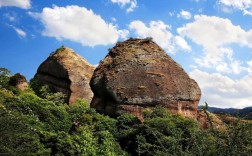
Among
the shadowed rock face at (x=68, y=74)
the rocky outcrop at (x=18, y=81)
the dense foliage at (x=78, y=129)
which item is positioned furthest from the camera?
the shadowed rock face at (x=68, y=74)

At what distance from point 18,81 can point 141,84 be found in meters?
20.6

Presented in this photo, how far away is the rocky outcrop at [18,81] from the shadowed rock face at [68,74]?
24.4ft

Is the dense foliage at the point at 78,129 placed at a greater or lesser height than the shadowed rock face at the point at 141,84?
lesser

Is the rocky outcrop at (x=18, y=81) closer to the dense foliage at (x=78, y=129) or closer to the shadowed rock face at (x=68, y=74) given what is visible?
the shadowed rock face at (x=68, y=74)

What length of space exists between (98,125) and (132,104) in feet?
14.9

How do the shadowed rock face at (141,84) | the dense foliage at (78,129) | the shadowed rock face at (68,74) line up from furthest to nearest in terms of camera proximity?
1. the shadowed rock face at (68,74)
2. the shadowed rock face at (141,84)
3. the dense foliage at (78,129)

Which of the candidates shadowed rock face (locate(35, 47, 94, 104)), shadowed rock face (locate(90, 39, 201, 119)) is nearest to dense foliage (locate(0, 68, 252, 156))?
shadowed rock face (locate(90, 39, 201, 119))

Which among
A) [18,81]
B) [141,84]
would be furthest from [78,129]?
[18,81]

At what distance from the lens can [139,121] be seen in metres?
44.5

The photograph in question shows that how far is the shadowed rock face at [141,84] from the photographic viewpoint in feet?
153

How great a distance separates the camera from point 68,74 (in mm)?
67250

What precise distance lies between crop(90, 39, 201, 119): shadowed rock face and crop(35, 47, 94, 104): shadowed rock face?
17.0 metres

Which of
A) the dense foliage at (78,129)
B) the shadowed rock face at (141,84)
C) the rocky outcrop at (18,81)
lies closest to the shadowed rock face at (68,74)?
the rocky outcrop at (18,81)

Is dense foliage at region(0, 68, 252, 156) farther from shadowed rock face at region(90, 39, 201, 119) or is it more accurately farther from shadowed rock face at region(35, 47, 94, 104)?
shadowed rock face at region(35, 47, 94, 104)
